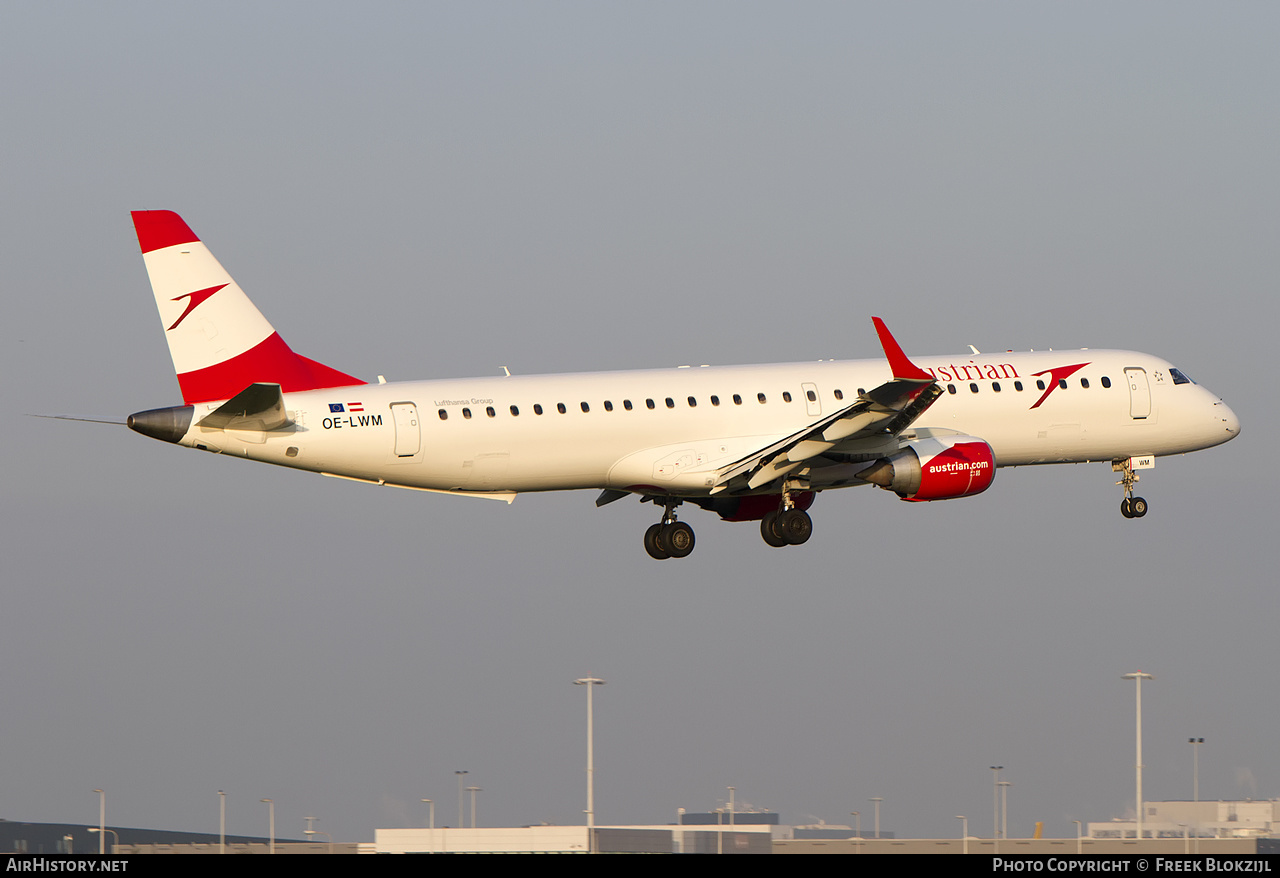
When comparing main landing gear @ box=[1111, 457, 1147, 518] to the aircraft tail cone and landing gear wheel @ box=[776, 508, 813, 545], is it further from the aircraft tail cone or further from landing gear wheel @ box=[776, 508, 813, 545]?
the aircraft tail cone

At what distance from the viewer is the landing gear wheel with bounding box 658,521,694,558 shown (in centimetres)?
4950

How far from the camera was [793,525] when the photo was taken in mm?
47438

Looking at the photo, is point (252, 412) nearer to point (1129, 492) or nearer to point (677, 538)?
point (677, 538)

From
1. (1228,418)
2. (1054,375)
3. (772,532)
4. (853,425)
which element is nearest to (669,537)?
(772,532)

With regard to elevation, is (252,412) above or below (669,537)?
above

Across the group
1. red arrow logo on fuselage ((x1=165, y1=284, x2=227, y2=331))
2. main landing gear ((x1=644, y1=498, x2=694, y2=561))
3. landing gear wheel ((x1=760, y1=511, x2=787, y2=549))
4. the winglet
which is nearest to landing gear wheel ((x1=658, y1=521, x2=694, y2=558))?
main landing gear ((x1=644, y1=498, x2=694, y2=561))

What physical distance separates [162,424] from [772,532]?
1640 centimetres

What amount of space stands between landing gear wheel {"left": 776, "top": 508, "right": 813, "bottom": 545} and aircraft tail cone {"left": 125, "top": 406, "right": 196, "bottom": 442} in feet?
52.2

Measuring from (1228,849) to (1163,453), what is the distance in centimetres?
2097

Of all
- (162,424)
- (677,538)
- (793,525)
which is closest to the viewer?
(162,424)
